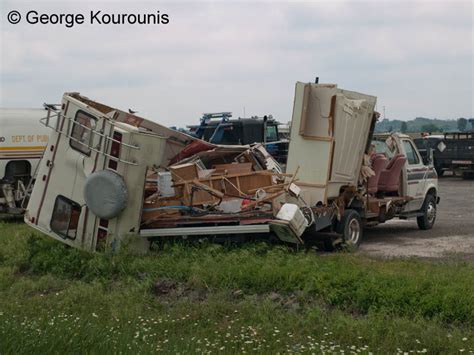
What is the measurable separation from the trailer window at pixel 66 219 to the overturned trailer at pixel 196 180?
2cm

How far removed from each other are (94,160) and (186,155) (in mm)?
2443

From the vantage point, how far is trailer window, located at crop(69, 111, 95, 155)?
11164 mm

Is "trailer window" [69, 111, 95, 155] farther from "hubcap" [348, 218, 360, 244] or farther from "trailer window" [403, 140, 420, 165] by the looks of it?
"trailer window" [403, 140, 420, 165]

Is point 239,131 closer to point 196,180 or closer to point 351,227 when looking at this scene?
point 351,227

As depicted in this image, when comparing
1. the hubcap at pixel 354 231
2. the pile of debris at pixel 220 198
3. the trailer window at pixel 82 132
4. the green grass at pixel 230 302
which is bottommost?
the green grass at pixel 230 302

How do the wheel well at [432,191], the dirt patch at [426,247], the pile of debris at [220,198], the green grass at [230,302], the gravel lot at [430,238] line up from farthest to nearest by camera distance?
the wheel well at [432,191], the gravel lot at [430,238], the dirt patch at [426,247], the pile of debris at [220,198], the green grass at [230,302]

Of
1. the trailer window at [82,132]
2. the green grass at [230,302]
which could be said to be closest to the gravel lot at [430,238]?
the green grass at [230,302]

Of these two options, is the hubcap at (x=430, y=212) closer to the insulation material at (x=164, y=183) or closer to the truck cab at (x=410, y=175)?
the truck cab at (x=410, y=175)

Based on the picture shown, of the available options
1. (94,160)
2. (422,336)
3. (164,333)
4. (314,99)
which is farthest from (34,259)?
(422,336)

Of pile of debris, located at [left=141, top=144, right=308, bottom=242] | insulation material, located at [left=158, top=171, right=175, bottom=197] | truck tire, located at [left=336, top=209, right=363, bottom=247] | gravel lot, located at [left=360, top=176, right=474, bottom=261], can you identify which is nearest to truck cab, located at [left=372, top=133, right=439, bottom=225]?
gravel lot, located at [left=360, top=176, right=474, bottom=261]

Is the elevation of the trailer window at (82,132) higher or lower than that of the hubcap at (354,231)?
higher

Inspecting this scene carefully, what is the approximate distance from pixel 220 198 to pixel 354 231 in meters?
2.79

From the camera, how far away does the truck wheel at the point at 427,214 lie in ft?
52.5

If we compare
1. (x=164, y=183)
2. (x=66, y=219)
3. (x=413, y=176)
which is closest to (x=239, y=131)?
(x=413, y=176)
